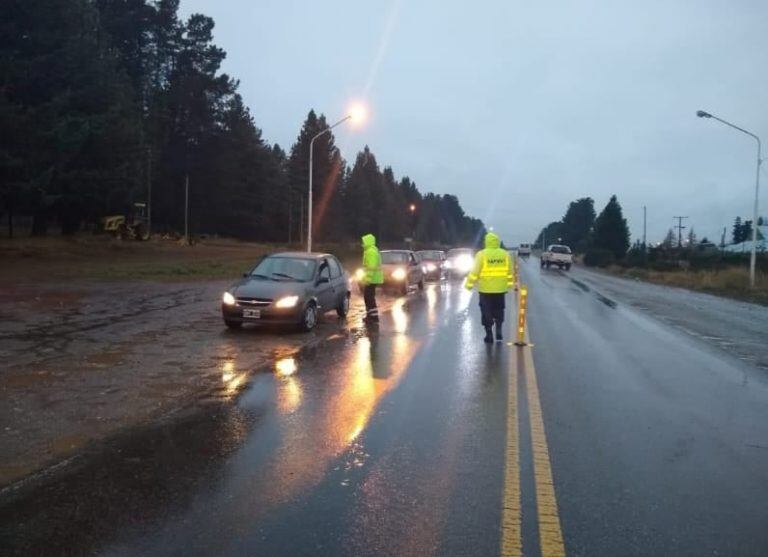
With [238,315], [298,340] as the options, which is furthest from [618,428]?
[238,315]

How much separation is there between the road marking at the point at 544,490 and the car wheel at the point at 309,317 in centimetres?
616

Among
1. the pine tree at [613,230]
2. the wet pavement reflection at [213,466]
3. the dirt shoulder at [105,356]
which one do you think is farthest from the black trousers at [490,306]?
the pine tree at [613,230]

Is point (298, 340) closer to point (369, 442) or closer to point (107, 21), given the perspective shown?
point (369, 442)

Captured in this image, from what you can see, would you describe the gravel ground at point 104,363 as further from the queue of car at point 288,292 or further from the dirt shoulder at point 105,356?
the queue of car at point 288,292

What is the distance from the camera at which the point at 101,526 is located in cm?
435

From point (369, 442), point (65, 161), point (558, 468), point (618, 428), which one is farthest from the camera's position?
point (65, 161)

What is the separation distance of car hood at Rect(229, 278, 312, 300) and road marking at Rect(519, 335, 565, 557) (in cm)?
629

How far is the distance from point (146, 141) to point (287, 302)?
4501 centimetres

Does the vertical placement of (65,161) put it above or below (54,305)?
above

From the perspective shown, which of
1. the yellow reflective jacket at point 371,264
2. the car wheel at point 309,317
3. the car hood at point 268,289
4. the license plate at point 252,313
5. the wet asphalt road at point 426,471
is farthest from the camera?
the yellow reflective jacket at point 371,264

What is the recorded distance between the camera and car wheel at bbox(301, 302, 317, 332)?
13406 millimetres

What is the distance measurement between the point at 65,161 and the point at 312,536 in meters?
31.3

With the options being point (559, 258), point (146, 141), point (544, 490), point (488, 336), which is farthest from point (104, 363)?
point (559, 258)

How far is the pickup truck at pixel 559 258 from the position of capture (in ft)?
188
